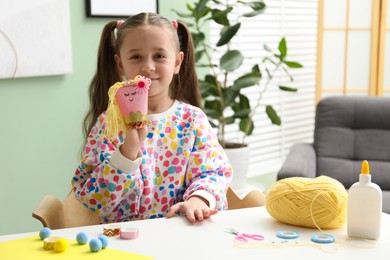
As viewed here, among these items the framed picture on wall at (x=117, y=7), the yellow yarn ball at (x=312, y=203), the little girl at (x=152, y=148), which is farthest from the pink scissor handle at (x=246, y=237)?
the framed picture on wall at (x=117, y=7)

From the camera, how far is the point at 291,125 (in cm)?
475

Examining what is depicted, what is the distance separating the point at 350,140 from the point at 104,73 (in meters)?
1.83

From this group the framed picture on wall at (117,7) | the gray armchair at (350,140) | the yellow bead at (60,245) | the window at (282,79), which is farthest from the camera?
the window at (282,79)

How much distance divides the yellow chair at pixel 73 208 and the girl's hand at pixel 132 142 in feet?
1.08

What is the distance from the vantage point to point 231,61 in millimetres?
3391

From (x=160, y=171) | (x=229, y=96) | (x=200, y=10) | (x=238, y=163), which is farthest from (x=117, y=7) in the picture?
(x=160, y=171)

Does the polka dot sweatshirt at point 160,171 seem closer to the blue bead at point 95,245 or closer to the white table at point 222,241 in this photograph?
the white table at point 222,241

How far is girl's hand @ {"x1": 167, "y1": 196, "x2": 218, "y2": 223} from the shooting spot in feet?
4.96

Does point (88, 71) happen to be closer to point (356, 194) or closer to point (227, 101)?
point (227, 101)

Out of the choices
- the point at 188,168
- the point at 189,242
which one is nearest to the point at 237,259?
the point at 189,242

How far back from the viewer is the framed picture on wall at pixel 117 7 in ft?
10.3

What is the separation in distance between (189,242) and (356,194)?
1.31ft

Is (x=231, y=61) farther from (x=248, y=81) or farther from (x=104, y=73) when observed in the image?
(x=104, y=73)

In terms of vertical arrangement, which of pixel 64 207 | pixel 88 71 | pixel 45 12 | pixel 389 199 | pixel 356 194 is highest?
pixel 45 12
